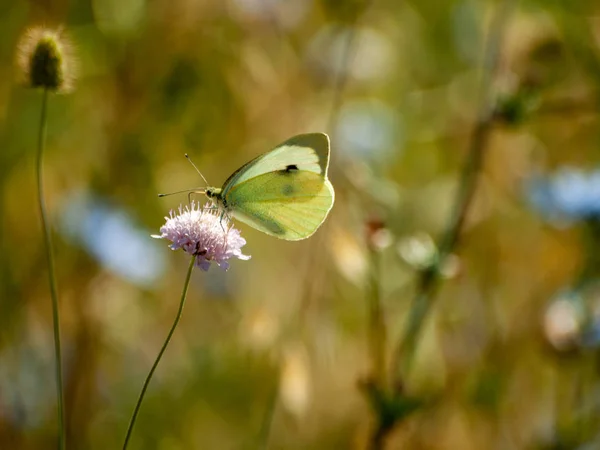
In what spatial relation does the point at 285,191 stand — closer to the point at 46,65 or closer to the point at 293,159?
the point at 293,159

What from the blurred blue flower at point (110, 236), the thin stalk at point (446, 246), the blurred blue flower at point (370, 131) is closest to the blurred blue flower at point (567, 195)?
the thin stalk at point (446, 246)

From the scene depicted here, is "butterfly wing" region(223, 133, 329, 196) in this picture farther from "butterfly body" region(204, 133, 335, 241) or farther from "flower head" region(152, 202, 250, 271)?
"flower head" region(152, 202, 250, 271)


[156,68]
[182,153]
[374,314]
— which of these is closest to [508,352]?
[374,314]

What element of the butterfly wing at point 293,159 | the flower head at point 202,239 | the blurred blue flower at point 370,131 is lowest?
the flower head at point 202,239

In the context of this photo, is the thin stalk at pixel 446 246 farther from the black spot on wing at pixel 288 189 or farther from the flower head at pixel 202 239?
the flower head at pixel 202 239

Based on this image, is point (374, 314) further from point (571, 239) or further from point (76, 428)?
point (571, 239)

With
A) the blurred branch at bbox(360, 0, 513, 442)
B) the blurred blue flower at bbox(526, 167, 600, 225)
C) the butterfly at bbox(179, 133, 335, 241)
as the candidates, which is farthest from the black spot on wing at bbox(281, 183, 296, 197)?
the blurred blue flower at bbox(526, 167, 600, 225)

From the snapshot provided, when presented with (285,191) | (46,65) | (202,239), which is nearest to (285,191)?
(285,191)
